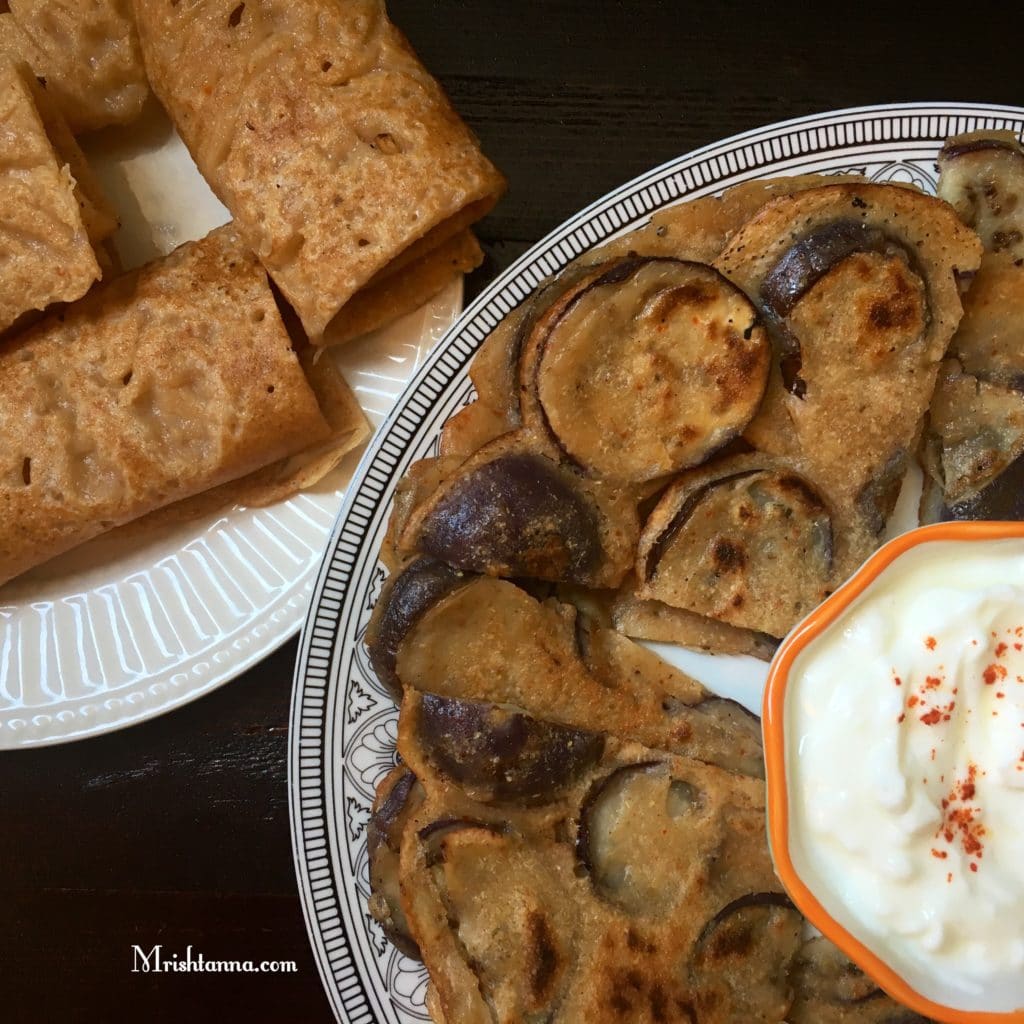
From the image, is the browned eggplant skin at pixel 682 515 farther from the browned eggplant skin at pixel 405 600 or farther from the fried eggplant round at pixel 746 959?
the fried eggplant round at pixel 746 959

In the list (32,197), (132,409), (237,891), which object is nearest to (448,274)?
(132,409)

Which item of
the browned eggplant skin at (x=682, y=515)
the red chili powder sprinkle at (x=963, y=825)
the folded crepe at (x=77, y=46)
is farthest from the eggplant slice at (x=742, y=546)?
the folded crepe at (x=77, y=46)

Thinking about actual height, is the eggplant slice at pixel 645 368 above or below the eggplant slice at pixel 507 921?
above

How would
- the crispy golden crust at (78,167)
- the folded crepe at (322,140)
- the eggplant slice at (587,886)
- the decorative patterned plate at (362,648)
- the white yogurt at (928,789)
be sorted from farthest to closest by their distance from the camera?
the crispy golden crust at (78,167), the folded crepe at (322,140), the decorative patterned plate at (362,648), the eggplant slice at (587,886), the white yogurt at (928,789)

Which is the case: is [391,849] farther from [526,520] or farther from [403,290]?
[403,290]

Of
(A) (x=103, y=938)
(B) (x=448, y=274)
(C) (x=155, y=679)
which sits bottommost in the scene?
(A) (x=103, y=938)

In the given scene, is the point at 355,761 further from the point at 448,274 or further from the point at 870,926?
the point at 448,274
